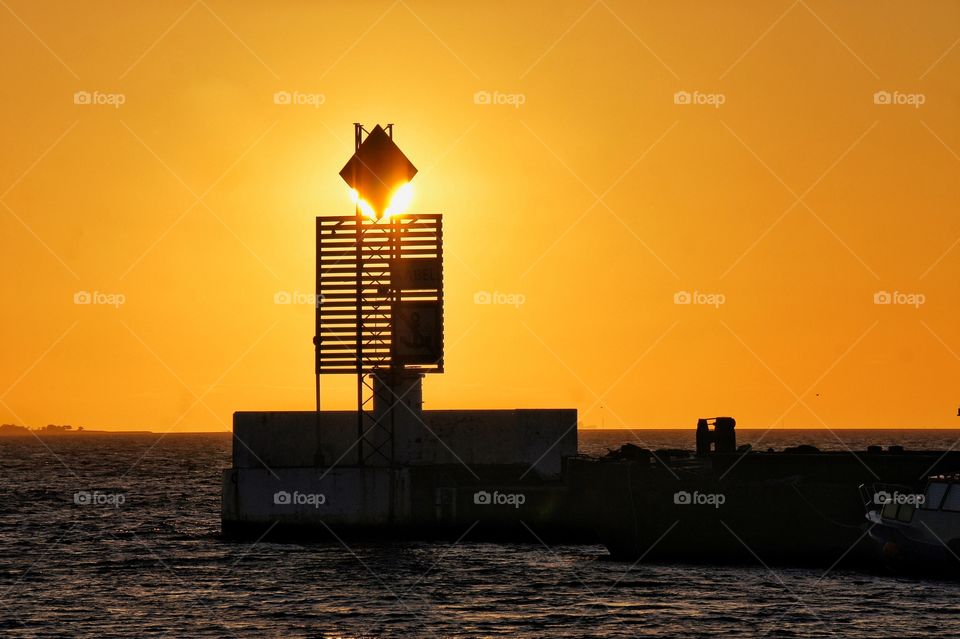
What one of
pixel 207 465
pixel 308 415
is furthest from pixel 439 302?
pixel 207 465

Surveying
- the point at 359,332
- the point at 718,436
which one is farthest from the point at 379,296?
the point at 718,436

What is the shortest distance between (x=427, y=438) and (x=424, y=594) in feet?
56.8

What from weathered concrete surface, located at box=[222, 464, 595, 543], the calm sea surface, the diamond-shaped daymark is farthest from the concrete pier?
the diamond-shaped daymark

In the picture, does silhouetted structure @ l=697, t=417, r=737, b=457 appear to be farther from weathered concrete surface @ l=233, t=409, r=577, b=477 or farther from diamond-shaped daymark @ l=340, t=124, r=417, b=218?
diamond-shaped daymark @ l=340, t=124, r=417, b=218

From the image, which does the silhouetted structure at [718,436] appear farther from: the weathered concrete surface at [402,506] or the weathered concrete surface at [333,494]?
the weathered concrete surface at [333,494]

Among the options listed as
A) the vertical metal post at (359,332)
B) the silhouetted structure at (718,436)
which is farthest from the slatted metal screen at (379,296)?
the silhouetted structure at (718,436)

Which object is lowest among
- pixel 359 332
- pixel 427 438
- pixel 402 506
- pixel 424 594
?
pixel 424 594

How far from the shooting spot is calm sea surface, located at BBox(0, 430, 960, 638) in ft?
141

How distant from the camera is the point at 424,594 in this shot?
50.1 m

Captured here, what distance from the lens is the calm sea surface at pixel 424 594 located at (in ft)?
141

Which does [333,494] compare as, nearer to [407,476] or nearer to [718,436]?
[407,476]

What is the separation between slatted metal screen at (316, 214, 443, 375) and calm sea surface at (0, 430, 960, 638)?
8.41 meters

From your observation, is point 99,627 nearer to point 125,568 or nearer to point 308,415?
point 125,568

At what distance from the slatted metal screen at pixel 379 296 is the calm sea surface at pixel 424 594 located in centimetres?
841
